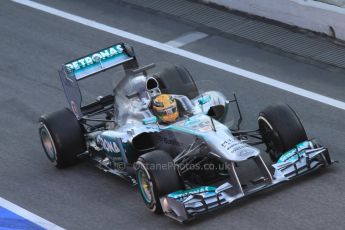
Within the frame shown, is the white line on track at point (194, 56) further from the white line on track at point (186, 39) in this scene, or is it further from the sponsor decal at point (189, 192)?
the sponsor decal at point (189, 192)

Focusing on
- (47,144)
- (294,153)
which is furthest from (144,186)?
(47,144)

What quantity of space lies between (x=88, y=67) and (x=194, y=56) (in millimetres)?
3586

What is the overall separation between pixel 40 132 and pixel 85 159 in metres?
0.81

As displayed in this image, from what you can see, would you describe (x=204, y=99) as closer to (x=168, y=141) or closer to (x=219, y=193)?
(x=168, y=141)

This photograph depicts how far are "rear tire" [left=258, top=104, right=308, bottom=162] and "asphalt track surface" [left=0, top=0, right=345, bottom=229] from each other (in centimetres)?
49

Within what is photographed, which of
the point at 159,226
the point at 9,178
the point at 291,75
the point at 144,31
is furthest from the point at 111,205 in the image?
the point at 144,31

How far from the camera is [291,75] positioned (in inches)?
630

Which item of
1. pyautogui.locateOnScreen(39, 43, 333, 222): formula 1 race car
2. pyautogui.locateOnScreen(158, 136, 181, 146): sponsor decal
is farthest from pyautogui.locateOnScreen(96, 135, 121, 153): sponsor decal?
pyautogui.locateOnScreen(158, 136, 181, 146): sponsor decal

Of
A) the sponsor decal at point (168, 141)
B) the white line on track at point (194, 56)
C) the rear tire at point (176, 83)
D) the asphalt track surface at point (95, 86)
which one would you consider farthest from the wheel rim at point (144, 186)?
the white line on track at point (194, 56)

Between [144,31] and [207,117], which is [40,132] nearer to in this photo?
[207,117]

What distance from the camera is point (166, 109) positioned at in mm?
12695

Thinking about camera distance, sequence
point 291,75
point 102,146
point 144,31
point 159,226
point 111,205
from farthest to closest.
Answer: point 144,31 < point 291,75 < point 102,146 < point 111,205 < point 159,226

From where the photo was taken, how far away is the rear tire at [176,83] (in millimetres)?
13641

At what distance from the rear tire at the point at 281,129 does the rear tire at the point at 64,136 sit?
2.55m
